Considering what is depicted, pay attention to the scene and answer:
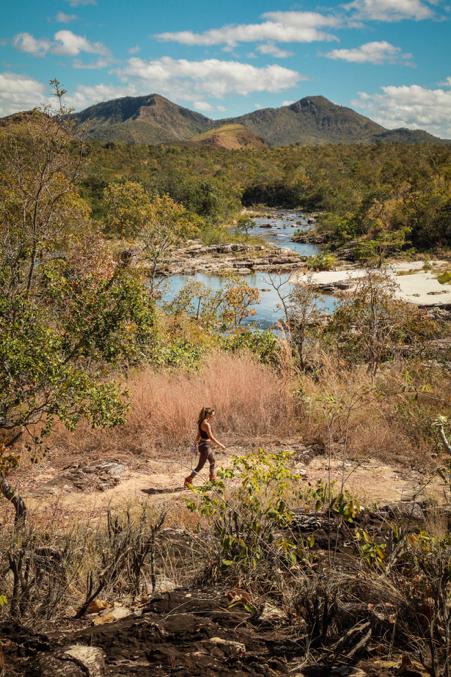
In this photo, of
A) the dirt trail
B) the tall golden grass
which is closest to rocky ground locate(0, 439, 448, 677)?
the dirt trail

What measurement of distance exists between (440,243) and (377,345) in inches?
1299

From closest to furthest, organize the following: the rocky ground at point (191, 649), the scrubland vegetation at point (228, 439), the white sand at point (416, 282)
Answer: the rocky ground at point (191, 649) < the scrubland vegetation at point (228, 439) < the white sand at point (416, 282)

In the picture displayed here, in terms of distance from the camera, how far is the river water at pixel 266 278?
27.9m

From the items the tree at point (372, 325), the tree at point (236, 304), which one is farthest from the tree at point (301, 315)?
the tree at point (236, 304)

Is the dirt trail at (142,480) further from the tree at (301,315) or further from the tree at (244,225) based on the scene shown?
the tree at (244,225)

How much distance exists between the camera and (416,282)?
3256 centimetres

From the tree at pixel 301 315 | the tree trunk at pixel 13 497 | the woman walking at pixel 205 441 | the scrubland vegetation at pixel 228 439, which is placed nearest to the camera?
the scrubland vegetation at pixel 228 439

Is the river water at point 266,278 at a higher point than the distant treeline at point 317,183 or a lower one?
lower

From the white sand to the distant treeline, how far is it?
265 cm

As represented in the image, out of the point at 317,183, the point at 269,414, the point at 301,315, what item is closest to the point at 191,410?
the point at 269,414

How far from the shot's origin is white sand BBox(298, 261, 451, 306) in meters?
28.3

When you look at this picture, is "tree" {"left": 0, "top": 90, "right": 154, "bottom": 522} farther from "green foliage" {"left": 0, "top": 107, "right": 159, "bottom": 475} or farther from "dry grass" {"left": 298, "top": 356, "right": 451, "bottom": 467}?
"dry grass" {"left": 298, "top": 356, "right": 451, "bottom": 467}

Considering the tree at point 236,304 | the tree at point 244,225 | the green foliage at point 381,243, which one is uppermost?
the tree at point 244,225

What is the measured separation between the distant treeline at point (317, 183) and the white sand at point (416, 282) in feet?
8.70
